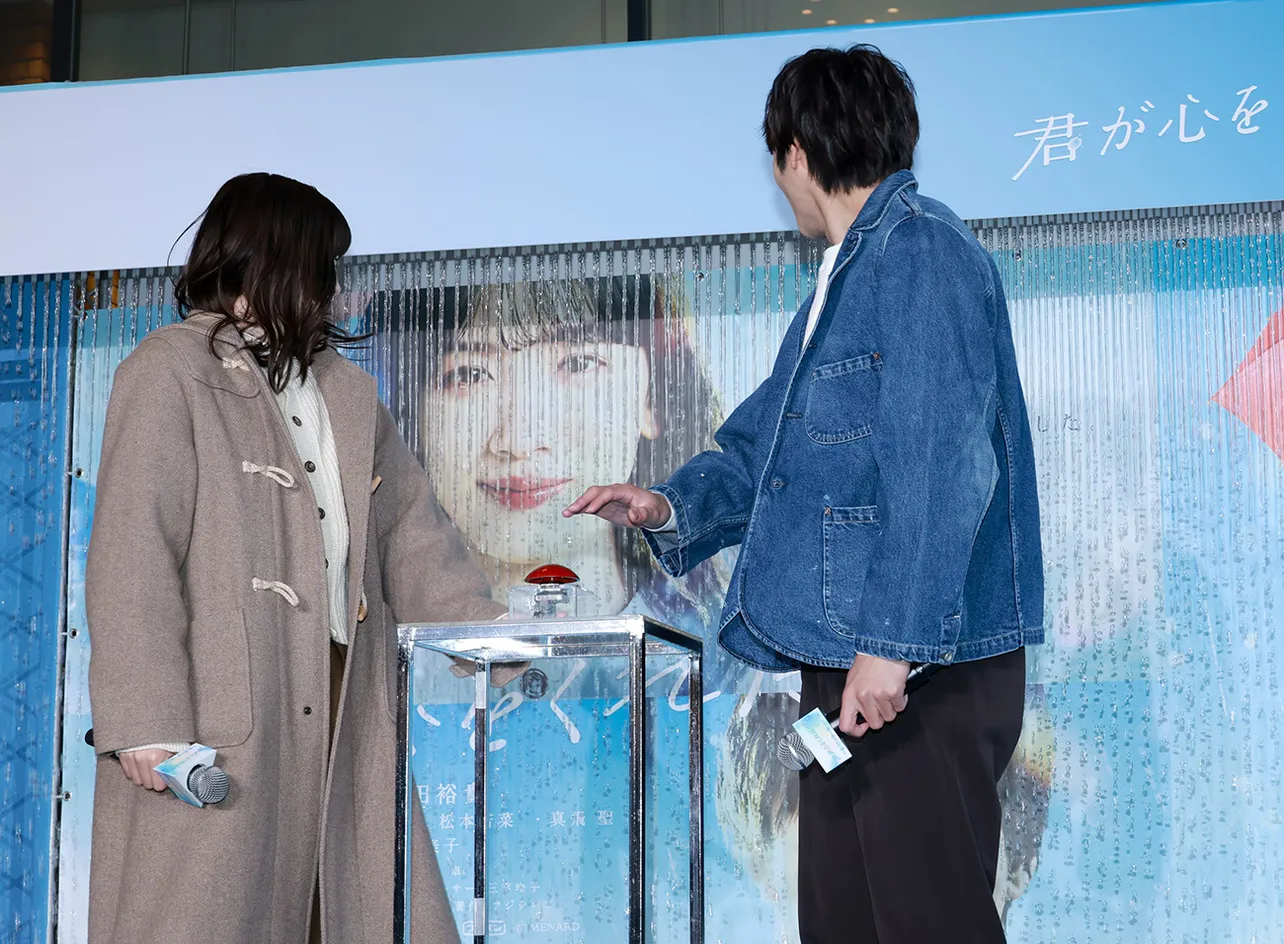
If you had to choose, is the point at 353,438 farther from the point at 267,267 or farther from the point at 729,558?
the point at 729,558

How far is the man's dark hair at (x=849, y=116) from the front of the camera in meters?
1.82

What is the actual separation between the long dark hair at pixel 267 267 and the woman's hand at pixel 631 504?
51 cm

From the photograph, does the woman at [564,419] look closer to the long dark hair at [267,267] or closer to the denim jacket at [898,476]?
the long dark hair at [267,267]

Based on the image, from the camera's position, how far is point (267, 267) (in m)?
2.07

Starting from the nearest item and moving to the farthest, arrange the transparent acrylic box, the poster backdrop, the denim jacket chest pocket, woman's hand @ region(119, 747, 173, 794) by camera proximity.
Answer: the denim jacket chest pocket → woman's hand @ region(119, 747, 173, 794) → the poster backdrop → the transparent acrylic box

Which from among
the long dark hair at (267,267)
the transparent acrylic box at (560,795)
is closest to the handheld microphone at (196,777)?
the long dark hair at (267,267)

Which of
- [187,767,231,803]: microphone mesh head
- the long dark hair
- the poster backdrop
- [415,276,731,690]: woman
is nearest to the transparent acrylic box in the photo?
the poster backdrop

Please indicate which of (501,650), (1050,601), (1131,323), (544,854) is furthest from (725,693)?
(501,650)

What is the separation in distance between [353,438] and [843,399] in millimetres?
844

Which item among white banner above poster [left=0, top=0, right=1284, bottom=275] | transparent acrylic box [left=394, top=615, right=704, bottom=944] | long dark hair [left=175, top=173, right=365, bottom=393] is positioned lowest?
transparent acrylic box [left=394, top=615, right=704, bottom=944]

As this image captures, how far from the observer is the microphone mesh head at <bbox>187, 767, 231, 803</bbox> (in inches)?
69.3

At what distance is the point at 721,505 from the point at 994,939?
2.59 feet

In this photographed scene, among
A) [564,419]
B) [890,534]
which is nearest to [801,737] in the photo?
[890,534]

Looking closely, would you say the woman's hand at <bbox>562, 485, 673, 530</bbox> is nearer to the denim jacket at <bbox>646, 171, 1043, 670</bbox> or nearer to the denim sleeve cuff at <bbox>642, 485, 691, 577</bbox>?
the denim sleeve cuff at <bbox>642, 485, 691, 577</bbox>
